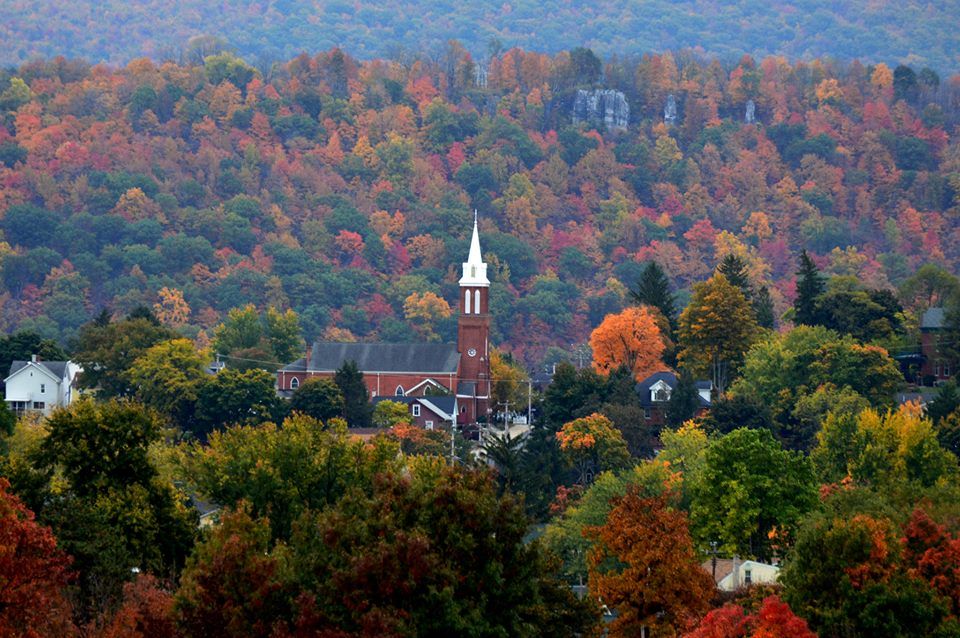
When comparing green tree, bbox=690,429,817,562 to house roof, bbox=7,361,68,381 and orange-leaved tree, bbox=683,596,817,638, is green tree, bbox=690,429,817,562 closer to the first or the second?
orange-leaved tree, bbox=683,596,817,638

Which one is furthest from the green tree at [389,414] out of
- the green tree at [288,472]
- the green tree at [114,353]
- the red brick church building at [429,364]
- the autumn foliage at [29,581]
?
the autumn foliage at [29,581]

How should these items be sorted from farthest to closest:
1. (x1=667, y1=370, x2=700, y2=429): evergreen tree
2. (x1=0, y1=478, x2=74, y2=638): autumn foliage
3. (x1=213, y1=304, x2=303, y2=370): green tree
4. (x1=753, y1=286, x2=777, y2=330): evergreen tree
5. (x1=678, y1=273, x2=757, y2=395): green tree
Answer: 1. (x1=213, y1=304, x2=303, y2=370): green tree
2. (x1=753, y1=286, x2=777, y2=330): evergreen tree
3. (x1=678, y1=273, x2=757, y2=395): green tree
4. (x1=667, y1=370, x2=700, y2=429): evergreen tree
5. (x1=0, y1=478, x2=74, y2=638): autumn foliage

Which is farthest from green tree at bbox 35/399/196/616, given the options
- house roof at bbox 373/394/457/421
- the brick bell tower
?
the brick bell tower

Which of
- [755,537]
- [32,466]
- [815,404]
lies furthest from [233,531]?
[815,404]

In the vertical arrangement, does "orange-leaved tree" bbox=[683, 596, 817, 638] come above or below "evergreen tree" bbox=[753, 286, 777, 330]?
above

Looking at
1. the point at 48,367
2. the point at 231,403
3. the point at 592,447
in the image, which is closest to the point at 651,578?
the point at 592,447

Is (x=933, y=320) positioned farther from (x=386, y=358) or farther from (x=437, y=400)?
(x=386, y=358)
